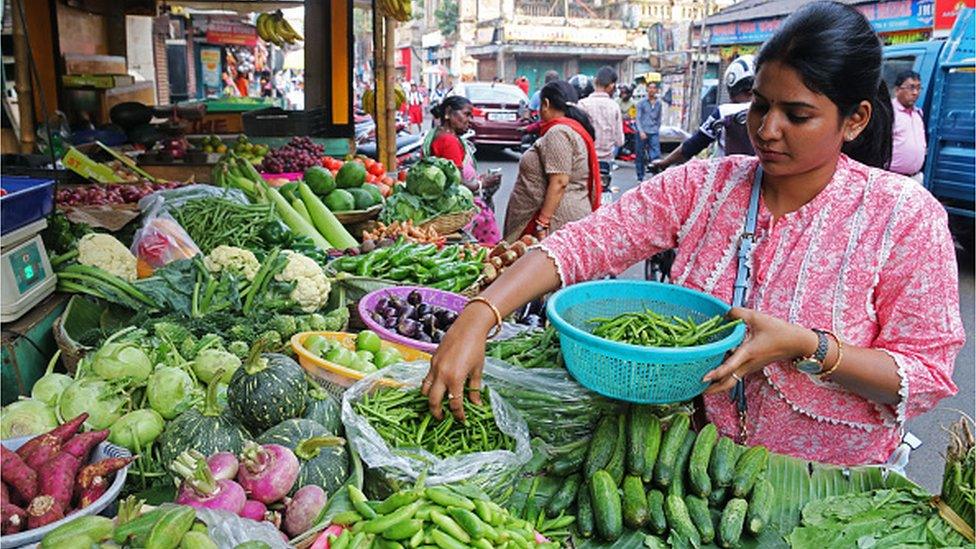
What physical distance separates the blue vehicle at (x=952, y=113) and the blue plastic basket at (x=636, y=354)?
7.73 metres

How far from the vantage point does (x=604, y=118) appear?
965 cm

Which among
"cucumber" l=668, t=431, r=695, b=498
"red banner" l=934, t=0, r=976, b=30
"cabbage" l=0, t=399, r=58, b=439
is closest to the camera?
"cucumber" l=668, t=431, r=695, b=498

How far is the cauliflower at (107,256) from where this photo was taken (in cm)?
355

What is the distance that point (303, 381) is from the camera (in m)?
2.21

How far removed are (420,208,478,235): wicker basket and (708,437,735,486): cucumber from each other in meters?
3.62

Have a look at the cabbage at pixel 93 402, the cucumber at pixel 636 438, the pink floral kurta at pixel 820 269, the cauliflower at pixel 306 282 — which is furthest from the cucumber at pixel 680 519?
the cauliflower at pixel 306 282

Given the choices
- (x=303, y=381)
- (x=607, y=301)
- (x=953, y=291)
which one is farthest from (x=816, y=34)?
(x=303, y=381)

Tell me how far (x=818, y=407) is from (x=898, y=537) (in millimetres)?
357

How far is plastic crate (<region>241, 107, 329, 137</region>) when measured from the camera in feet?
26.0

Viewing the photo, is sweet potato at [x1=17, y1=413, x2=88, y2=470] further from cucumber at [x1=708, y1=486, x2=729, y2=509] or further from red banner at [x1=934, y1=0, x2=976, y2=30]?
red banner at [x1=934, y1=0, x2=976, y2=30]

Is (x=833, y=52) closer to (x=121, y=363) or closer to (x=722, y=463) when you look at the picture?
(x=722, y=463)

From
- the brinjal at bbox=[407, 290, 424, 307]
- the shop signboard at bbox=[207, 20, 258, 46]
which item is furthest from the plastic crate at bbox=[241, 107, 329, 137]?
the shop signboard at bbox=[207, 20, 258, 46]

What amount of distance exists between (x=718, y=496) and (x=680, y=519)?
0.16 metres

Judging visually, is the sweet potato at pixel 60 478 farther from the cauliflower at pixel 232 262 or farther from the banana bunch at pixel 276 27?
the banana bunch at pixel 276 27
